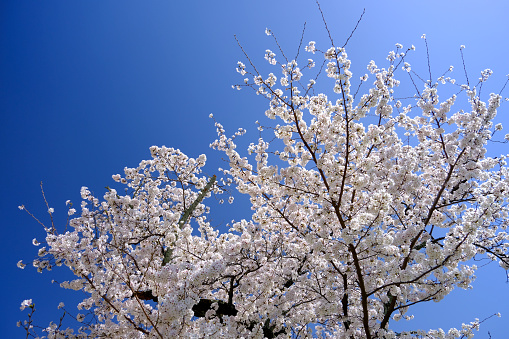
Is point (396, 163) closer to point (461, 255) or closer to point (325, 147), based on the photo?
point (325, 147)

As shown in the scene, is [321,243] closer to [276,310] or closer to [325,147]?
[325,147]

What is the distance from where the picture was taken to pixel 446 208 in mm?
7055

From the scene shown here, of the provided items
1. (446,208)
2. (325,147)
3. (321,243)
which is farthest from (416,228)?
(446,208)

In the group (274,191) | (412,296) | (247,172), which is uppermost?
(247,172)

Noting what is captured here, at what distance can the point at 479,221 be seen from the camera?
448 cm

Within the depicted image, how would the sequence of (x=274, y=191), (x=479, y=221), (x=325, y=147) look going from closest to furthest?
(x=479, y=221) < (x=325, y=147) < (x=274, y=191)

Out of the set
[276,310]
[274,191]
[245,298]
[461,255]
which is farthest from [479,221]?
[245,298]

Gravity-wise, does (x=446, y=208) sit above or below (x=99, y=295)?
above

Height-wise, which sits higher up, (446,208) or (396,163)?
(396,163)

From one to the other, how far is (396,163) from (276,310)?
4.42m

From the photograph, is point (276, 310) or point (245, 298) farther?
point (245, 298)

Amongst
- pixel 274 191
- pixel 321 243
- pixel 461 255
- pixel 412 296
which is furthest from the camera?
pixel 274 191

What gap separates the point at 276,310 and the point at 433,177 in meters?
5.10

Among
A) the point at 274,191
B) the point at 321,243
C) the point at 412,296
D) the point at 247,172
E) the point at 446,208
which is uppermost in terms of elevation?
the point at 247,172
